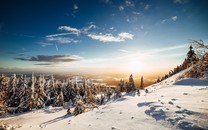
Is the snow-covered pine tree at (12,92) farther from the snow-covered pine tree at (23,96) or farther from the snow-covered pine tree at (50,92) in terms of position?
the snow-covered pine tree at (50,92)

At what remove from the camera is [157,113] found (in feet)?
25.1

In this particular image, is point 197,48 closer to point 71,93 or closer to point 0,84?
point 0,84

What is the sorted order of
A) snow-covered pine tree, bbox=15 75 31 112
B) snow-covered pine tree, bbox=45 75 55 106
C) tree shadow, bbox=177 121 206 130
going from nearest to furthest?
tree shadow, bbox=177 121 206 130
snow-covered pine tree, bbox=15 75 31 112
snow-covered pine tree, bbox=45 75 55 106

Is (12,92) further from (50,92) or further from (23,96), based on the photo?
(50,92)

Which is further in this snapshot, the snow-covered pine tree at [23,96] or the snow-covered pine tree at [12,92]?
the snow-covered pine tree at [12,92]

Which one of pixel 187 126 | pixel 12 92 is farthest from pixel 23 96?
pixel 187 126

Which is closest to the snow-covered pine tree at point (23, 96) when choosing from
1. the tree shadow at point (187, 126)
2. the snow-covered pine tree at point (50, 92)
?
the snow-covered pine tree at point (50, 92)

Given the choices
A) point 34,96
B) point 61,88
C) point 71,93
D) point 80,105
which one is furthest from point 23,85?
point 80,105

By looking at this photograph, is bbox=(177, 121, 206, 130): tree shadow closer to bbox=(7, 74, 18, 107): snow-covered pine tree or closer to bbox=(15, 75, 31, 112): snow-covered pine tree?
bbox=(15, 75, 31, 112): snow-covered pine tree

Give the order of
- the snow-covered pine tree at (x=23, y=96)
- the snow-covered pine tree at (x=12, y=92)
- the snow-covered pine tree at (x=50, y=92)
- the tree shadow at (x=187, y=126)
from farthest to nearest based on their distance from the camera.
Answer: the snow-covered pine tree at (x=50, y=92) → the snow-covered pine tree at (x=12, y=92) → the snow-covered pine tree at (x=23, y=96) → the tree shadow at (x=187, y=126)

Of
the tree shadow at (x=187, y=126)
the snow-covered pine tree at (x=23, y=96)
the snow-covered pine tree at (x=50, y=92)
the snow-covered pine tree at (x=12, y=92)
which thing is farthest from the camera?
the snow-covered pine tree at (x=50, y=92)

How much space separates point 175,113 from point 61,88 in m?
66.3

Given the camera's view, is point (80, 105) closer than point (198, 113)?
No

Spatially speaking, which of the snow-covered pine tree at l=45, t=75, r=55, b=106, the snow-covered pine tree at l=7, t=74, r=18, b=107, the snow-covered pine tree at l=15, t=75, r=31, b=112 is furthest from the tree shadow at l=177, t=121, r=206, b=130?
the snow-covered pine tree at l=45, t=75, r=55, b=106
